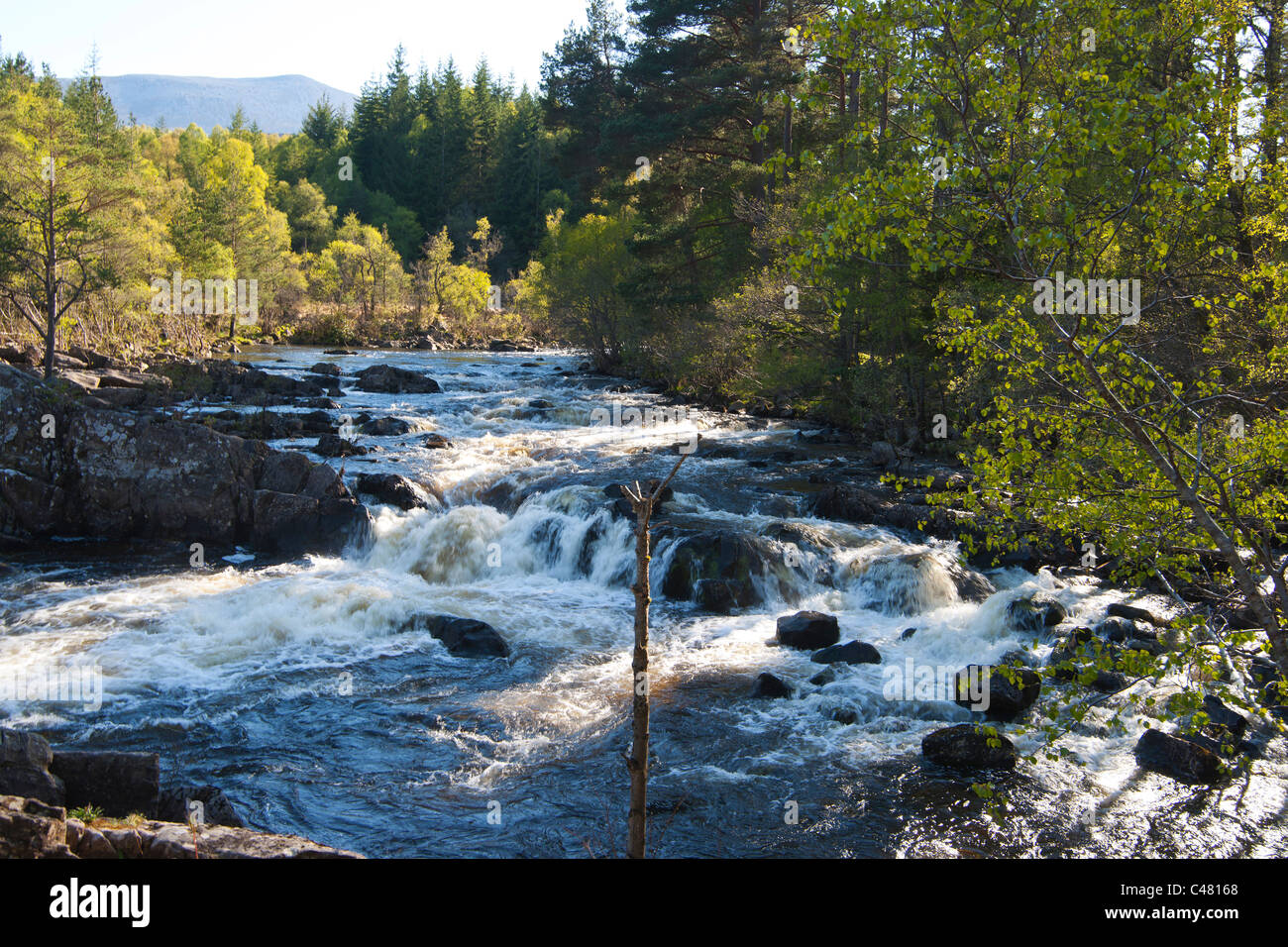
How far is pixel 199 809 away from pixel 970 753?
8.71 m

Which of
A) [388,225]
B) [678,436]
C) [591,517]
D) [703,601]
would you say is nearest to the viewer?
[703,601]

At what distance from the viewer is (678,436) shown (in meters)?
31.1

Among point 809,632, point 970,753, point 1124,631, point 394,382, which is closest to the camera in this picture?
point 970,753

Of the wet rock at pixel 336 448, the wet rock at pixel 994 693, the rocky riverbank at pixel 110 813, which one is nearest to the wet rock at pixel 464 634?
the rocky riverbank at pixel 110 813

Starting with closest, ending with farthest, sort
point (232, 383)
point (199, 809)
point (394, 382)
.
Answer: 1. point (199, 809)
2. point (232, 383)
3. point (394, 382)

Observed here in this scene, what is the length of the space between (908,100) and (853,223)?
120 cm

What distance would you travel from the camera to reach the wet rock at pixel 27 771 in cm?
781

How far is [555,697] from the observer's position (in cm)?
1319

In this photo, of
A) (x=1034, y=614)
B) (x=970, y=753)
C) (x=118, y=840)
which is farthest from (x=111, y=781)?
(x=1034, y=614)

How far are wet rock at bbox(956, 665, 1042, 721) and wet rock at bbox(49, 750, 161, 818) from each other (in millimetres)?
10176

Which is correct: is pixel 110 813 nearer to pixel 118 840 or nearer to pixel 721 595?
pixel 118 840
